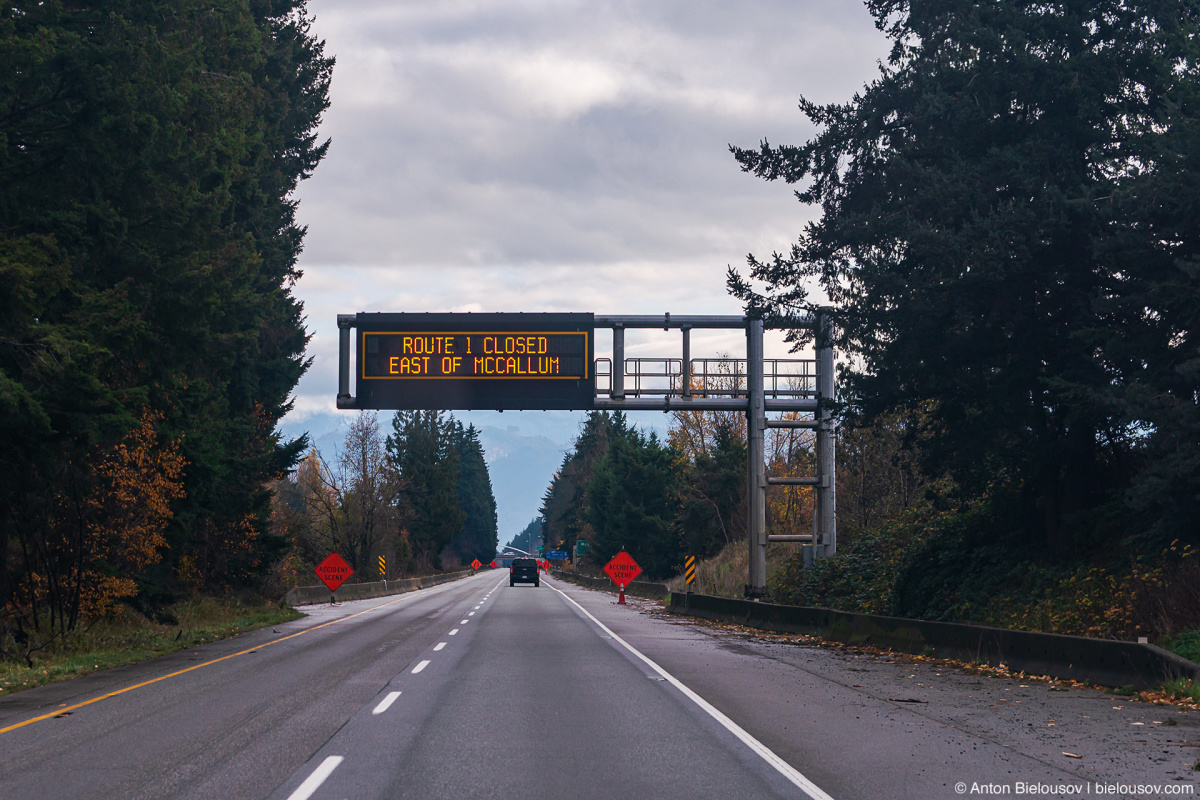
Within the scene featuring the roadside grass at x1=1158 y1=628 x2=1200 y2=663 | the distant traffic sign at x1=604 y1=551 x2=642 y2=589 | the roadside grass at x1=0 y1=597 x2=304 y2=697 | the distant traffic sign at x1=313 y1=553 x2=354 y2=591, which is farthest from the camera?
the distant traffic sign at x1=604 y1=551 x2=642 y2=589

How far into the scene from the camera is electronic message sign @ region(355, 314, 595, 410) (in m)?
29.7

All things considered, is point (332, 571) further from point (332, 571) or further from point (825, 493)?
point (825, 493)

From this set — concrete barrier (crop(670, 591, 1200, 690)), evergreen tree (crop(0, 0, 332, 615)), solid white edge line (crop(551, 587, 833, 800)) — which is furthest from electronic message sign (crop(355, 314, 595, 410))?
solid white edge line (crop(551, 587, 833, 800))

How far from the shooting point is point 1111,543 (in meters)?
20.1

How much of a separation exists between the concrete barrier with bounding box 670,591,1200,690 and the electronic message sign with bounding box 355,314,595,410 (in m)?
8.97

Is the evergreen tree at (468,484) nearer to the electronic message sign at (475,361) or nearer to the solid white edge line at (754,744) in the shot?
the electronic message sign at (475,361)

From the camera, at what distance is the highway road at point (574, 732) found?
772 cm

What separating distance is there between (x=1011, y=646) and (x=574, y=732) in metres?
8.70

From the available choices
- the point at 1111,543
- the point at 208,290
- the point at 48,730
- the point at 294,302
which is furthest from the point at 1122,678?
the point at 294,302

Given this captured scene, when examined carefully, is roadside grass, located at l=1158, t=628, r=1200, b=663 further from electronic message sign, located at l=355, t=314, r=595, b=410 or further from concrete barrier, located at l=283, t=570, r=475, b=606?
concrete barrier, located at l=283, t=570, r=475, b=606

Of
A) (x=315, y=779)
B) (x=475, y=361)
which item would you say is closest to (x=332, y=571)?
(x=475, y=361)

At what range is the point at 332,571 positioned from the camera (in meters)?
44.1

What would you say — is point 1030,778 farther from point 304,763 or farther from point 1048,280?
point 1048,280

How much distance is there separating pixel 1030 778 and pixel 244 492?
27179 mm
